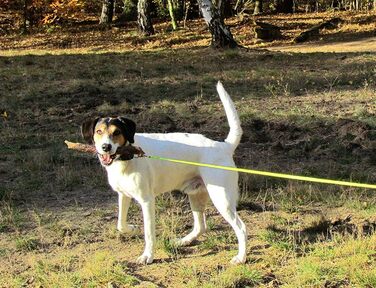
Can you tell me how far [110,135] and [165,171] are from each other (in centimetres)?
59

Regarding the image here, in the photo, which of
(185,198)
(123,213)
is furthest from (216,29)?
(123,213)

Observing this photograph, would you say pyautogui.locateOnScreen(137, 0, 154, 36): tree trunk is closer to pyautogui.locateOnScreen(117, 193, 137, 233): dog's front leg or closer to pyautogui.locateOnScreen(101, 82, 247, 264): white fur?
pyautogui.locateOnScreen(117, 193, 137, 233): dog's front leg

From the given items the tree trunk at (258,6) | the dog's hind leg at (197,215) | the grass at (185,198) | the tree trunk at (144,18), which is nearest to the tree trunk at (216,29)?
the grass at (185,198)

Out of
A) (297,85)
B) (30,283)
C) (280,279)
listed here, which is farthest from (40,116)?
(280,279)

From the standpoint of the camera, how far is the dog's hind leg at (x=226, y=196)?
4652 mm

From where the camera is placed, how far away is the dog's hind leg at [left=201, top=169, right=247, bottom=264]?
4652 millimetres

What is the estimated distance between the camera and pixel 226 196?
4.66m

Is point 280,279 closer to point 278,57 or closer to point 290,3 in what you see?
point 278,57

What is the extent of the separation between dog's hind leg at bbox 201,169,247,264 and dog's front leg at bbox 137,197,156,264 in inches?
18.1

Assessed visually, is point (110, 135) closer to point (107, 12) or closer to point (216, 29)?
point (216, 29)

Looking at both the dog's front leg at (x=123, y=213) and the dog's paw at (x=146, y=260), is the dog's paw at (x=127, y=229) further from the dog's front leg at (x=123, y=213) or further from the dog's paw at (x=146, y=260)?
the dog's paw at (x=146, y=260)

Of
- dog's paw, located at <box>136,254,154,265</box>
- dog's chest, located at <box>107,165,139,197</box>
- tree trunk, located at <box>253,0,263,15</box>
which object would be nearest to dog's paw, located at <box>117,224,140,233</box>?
dog's paw, located at <box>136,254,154,265</box>

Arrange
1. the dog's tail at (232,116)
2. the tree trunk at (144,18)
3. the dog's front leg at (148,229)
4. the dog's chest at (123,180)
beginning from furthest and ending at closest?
the tree trunk at (144,18) < the dog's tail at (232,116) < the dog's front leg at (148,229) < the dog's chest at (123,180)

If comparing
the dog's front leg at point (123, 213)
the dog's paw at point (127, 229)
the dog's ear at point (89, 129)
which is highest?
the dog's ear at point (89, 129)
